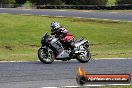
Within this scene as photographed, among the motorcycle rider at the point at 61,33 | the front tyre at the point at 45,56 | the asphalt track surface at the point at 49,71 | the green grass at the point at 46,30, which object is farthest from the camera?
the green grass at the point at 46,30

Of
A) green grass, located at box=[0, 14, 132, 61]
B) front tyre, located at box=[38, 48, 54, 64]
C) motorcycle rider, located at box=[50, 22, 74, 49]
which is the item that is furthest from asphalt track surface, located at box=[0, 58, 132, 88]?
green grass, located at box=[0, 14, 132, 61]

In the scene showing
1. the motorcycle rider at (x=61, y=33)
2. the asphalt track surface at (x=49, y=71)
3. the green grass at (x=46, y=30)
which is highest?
the motorcycle rider at (x=61, y=33)

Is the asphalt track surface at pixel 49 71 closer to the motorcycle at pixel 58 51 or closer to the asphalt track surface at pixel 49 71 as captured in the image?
the asphalt track surface at pixel 49 71

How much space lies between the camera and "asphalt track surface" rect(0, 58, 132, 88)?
1203cm

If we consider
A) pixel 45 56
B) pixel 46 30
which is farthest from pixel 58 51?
pixel 46 30

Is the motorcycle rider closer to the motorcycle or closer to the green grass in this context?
the motorcycle

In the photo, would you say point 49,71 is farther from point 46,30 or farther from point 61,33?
point 46,30

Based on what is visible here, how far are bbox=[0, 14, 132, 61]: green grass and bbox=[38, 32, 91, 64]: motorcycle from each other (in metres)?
6.28

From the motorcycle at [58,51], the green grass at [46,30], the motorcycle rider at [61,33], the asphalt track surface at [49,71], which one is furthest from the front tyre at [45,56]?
the green grass at [46,30]

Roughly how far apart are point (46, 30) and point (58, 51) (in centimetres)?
1429

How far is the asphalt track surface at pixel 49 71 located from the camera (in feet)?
39.5

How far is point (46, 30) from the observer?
30.5 meters

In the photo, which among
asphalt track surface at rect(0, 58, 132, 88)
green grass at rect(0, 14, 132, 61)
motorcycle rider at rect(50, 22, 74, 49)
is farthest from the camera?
green grass at rect(0, 14, 132, 61)

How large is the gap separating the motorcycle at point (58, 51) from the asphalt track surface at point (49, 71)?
0.23 meters
